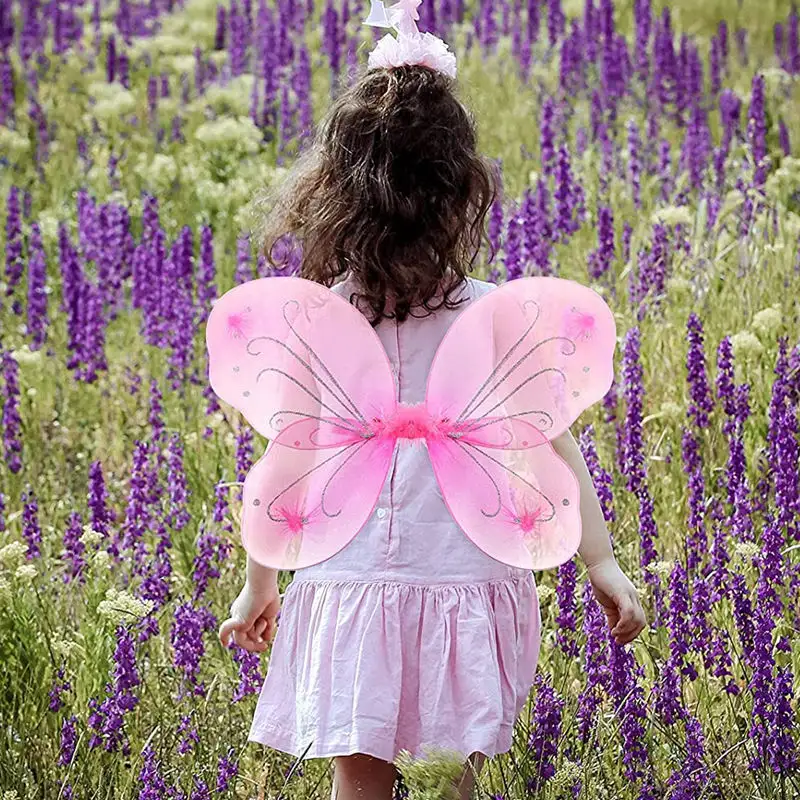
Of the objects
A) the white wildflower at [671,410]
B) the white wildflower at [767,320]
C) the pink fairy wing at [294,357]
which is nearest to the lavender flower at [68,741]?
the pink fairy wing at [294,357]

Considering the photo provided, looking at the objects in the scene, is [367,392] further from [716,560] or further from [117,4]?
[117,4]

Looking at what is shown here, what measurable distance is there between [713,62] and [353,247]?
5.02m

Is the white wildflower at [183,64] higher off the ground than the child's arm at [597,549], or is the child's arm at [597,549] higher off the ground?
the child's arm at [597,549]

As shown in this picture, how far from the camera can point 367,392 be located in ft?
7.69

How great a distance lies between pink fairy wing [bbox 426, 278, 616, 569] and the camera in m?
2.32

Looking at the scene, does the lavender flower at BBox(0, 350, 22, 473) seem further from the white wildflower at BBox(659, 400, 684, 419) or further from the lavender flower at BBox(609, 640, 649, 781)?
the lavender flower at BBox(609, 640, 649, 781)

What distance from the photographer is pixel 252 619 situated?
2463 mm

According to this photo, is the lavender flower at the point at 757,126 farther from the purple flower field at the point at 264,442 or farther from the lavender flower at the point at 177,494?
the lavender flower at the point at 177,494

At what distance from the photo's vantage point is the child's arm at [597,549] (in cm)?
239

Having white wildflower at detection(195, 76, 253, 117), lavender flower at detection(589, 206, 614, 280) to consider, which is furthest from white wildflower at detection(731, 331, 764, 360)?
white wildflower at detection(195, 76, 253, 117)

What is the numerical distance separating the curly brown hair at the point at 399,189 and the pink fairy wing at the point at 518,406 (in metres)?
0.12

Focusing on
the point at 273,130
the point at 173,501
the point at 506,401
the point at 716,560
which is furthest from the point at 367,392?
the point at 273,130

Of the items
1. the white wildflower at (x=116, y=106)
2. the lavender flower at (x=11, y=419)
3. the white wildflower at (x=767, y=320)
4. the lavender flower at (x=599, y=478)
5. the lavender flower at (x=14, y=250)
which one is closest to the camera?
the lavender flower at (x=599, y=478)

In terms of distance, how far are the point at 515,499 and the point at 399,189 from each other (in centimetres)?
54
